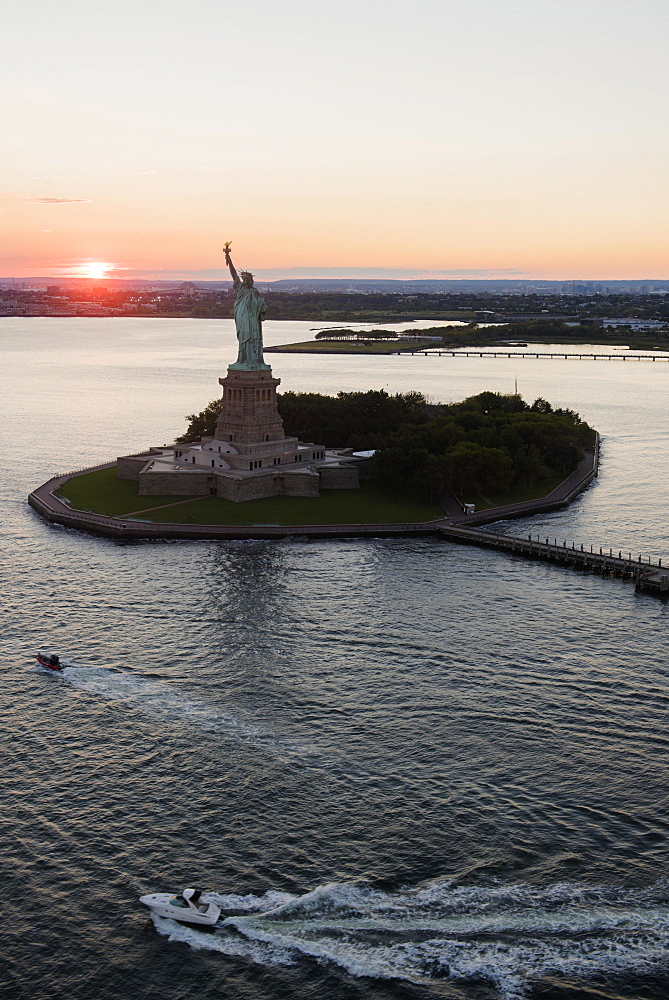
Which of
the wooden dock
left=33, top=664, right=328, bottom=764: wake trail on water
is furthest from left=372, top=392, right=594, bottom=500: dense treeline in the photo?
left=33, top=664, right=328, bottom=764: wake trail on water

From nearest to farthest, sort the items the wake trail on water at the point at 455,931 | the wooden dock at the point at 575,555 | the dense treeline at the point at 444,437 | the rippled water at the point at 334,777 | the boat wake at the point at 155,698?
the wake trail on water at the point at 455,931, the rippled water at the point at 334,777, the boat wake at the point at 155,698, the wooden dock at the point at 575,555, the dense treeline at the point at 444,437

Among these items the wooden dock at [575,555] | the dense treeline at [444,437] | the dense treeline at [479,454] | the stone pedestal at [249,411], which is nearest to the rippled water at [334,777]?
the wooden dock at [575,555]

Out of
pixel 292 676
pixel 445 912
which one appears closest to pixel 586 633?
pixel 292 676

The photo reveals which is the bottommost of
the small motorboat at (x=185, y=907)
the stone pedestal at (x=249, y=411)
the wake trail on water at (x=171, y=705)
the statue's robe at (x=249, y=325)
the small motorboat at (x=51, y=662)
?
the small motorboat at (x=185, y=907)

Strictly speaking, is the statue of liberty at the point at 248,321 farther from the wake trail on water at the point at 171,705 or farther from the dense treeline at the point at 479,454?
the wake trail on water at the point at 171,705

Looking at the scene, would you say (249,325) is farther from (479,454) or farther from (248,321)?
(479,454)
